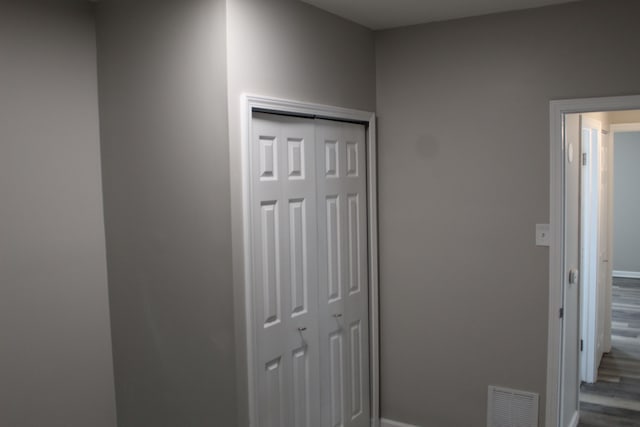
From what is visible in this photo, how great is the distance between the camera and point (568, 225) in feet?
10.7

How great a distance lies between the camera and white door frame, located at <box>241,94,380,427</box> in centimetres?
241

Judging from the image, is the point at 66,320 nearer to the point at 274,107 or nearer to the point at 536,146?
the point at 274,107

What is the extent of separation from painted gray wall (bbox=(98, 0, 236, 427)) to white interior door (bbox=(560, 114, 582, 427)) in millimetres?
1902

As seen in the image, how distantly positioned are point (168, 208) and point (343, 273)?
1092 millimetres

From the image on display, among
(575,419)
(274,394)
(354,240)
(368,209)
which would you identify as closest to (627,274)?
(575,419)

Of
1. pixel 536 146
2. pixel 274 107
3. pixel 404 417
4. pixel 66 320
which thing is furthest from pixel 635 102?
pixel 66 320

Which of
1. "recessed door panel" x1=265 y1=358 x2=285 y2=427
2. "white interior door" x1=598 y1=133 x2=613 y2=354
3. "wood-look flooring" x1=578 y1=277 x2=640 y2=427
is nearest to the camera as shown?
"recessed door panel" x1=265 y1=358 x2=285 y2=427

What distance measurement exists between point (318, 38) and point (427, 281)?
5.11 ft

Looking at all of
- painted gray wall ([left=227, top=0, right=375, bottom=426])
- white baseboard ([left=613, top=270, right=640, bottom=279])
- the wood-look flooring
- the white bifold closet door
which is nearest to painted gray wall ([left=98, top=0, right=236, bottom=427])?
painted gray wall ([left=227, top=0, right=375, bottom=426])

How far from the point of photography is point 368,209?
3.42m

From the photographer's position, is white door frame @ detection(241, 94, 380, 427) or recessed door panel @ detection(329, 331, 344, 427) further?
recessed door panel @ detection(329, 331, 344, 427)

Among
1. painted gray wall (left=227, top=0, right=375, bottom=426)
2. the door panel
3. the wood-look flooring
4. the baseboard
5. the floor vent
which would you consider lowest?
the wood-look flooring

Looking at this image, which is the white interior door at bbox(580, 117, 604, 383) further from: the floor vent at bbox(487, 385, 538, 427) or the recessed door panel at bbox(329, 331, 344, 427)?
the recessed door panel at bbox(329, 331, 344, 427)

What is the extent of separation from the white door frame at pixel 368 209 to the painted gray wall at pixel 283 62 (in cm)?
3
